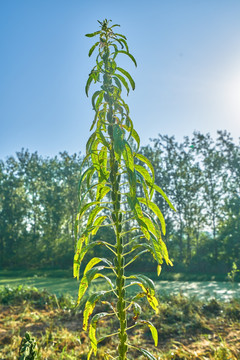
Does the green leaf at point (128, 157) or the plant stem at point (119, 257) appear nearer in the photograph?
the green leaf at point (128, 157)

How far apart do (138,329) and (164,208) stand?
12912mm

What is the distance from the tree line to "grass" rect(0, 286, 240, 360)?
8.72 meters

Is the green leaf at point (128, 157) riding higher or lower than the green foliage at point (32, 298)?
higher

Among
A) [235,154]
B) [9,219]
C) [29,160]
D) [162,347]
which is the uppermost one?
[29,160]

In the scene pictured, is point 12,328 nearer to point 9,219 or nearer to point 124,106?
point 124,106

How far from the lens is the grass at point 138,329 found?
8.85ft

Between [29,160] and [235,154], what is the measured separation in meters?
14.4

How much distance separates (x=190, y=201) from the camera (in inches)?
610

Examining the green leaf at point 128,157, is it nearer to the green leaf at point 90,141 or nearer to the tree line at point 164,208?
the green leaf at point 90,141

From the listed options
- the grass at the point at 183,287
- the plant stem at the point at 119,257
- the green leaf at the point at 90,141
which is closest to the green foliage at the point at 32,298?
the grass at the point at 183,287

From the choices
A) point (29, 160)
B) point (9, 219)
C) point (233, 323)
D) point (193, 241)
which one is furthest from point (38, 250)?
point (233, 323)

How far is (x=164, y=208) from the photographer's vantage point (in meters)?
16.5

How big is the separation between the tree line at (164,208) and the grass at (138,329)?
8.72 meters

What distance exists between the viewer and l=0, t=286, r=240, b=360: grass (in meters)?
2.70
